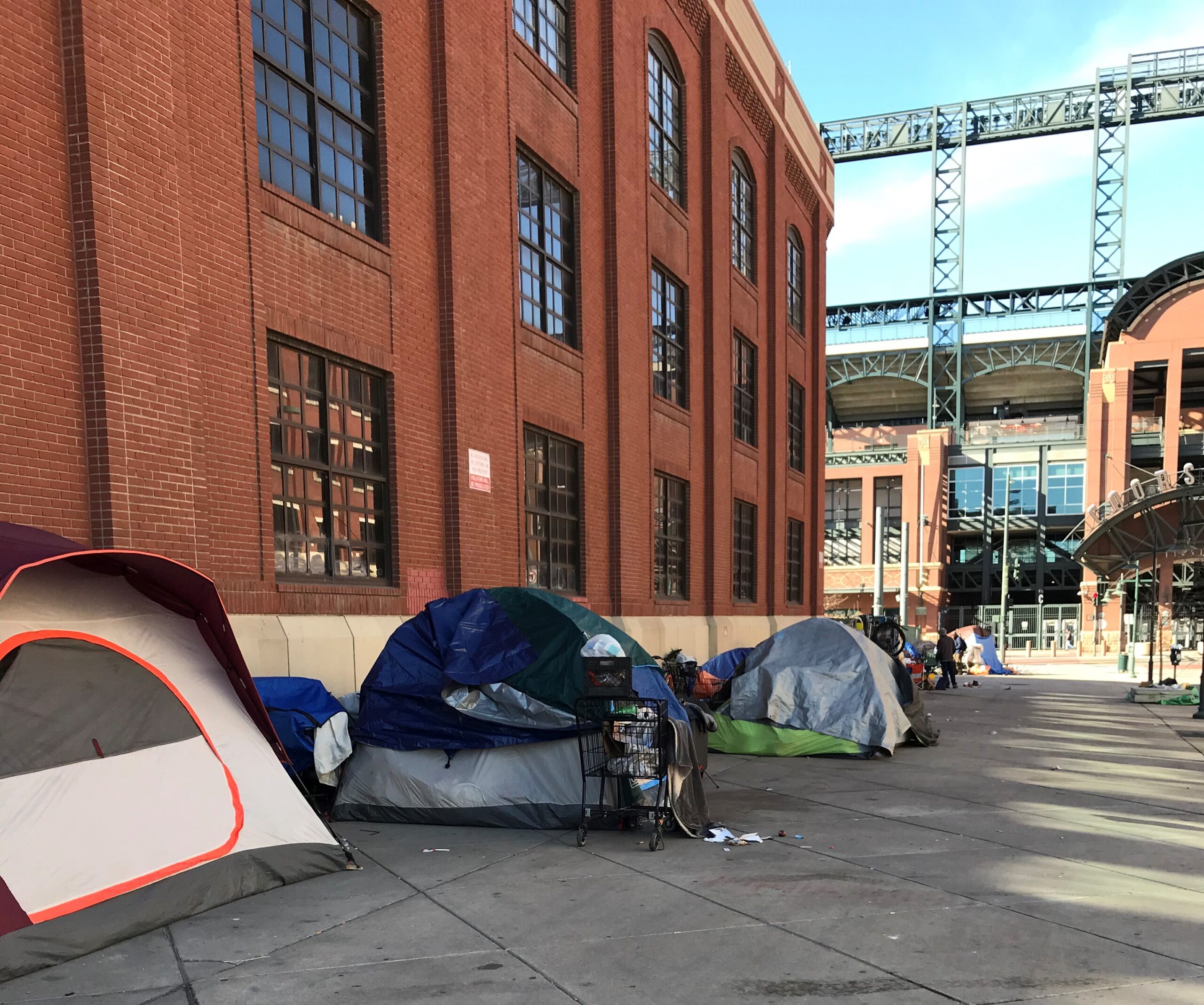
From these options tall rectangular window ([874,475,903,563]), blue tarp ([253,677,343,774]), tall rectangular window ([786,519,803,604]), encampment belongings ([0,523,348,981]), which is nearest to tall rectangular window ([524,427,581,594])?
blue tarp ([253,677,343,774])

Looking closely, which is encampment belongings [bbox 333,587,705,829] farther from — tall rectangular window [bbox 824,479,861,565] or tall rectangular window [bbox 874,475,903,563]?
tall rectangular window [bbox 874,475,903,563]

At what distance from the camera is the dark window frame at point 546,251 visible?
1459cm

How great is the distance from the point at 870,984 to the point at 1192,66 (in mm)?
67319

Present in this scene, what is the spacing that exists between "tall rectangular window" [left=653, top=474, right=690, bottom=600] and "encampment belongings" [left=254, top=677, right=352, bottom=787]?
1081 cm

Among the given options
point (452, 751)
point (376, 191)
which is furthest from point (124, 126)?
point (452, 751)

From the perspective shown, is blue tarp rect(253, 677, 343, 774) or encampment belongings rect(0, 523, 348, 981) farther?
blue tarp rect(253, 677, 343, 774)

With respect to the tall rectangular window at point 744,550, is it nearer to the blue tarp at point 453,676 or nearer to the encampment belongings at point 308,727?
the blue tarp at point 453,676

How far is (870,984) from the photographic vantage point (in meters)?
4.57

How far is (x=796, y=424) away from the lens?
2989 cm

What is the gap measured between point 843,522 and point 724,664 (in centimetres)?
4522

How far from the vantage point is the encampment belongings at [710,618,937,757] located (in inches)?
487

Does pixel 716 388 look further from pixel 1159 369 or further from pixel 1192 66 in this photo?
pixel 1192 66

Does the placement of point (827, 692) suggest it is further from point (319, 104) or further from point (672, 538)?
point (319, 104)

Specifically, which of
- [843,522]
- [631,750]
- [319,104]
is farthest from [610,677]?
[843,522]
